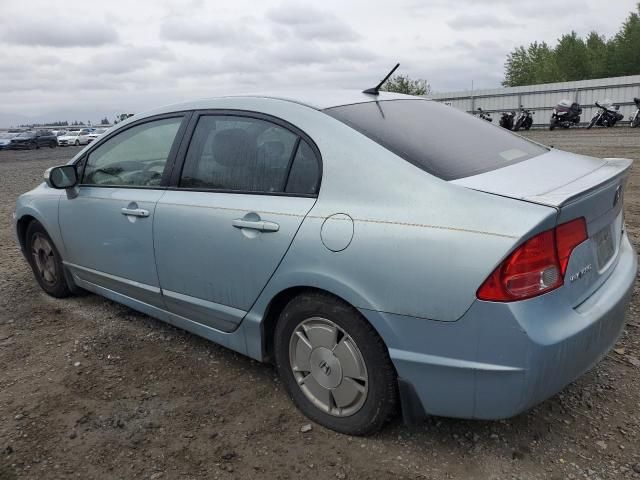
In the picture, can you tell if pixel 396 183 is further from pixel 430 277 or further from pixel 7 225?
pixel 7 225

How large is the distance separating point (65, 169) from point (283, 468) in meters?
2.66

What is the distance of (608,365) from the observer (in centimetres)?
309

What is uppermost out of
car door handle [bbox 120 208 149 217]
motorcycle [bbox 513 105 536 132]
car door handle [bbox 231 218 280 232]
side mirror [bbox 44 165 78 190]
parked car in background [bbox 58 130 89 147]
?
side mirror [bbox 44 165 78 190]

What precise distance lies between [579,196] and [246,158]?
5.24ft

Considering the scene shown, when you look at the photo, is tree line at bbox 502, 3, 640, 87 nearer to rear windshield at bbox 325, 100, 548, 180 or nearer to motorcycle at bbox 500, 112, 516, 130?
motorcycle at bbox 500, 112, 516, 130

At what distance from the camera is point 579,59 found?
53031 millimetres

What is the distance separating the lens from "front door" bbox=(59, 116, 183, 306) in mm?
3350

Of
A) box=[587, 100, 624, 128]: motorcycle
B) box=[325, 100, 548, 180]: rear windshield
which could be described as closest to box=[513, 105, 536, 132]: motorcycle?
box=[587, 100, 624, 128]: motorcycle

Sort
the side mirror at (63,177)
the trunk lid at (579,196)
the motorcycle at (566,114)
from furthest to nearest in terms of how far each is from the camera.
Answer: the motorcycle at (566,114)
the side mirror at (63,177)
the trunk lid at (579,196)

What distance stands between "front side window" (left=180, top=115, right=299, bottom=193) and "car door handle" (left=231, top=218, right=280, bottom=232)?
175mm

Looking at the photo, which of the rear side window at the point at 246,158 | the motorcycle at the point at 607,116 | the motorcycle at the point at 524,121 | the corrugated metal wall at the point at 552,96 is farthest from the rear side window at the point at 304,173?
the motorcycle at the point at 524,121

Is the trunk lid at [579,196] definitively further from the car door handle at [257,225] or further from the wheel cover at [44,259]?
Answer: the wheel cover at [44,259]

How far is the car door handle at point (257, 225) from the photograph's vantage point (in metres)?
2.59

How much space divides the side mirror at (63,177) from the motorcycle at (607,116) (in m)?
21.4
